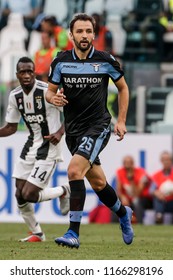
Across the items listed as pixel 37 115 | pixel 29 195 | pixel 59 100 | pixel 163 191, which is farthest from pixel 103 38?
pixel 59 100

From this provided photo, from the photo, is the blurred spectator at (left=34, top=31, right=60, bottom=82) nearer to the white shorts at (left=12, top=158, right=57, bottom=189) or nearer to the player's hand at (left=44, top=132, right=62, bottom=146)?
the white shorts at (left=12, top=158, right=57, bottom=189)

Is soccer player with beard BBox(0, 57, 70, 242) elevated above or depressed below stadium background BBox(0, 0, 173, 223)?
above

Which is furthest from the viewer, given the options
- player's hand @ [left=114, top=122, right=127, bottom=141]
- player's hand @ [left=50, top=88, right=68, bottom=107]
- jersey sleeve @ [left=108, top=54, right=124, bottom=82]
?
jersey sleeve @ [left=108, top=54, right=124, bottom=82]

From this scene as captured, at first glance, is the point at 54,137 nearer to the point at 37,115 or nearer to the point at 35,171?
the point at 37,115

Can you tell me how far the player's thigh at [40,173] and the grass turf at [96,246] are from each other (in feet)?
2.47

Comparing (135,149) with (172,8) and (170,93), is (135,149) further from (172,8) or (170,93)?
(172,8)

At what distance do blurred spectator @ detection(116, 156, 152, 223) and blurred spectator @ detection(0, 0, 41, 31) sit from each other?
5.58m

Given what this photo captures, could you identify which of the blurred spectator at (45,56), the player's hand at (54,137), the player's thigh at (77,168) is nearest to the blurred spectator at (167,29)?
the blurred spectator at (45,56)

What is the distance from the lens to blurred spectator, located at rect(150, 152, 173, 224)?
19406 mm

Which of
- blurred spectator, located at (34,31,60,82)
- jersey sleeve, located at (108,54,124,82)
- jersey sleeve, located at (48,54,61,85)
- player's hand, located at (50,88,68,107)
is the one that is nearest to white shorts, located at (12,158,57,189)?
jersey sleeve, located at (48,54,61,85)

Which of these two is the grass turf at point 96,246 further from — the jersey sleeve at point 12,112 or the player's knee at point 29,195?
the jersey sleeve at point 12,112

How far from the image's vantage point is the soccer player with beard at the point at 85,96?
11.3 meters
